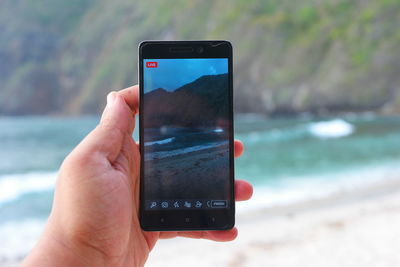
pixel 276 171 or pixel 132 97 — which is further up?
pixel 132 97

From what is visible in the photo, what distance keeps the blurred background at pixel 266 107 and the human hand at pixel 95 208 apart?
2.56 meters

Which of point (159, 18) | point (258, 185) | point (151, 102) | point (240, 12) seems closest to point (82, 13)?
point (159, 18)

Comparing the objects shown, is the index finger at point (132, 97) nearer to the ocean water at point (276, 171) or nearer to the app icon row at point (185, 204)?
the ocean water at point (276, 171)

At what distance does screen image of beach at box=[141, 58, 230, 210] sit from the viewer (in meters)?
1.62

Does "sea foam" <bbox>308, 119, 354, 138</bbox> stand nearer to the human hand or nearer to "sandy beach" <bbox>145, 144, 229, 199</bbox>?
"sandy beach" <bbox>145, 144, 229, 199</bbox>

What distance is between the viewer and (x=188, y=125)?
5.37 ft

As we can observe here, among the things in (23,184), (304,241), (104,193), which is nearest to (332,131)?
(23,184)

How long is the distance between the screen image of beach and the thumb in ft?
0.36

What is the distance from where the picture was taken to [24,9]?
5047 centimetres

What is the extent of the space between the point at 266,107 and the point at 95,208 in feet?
108

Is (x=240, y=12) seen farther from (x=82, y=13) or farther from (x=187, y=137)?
(x=187, y=137)

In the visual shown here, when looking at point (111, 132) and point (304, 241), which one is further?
point (304, 241)

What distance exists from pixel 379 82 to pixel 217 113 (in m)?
31.0

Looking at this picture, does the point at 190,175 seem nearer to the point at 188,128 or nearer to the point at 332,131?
the point at 188,128
